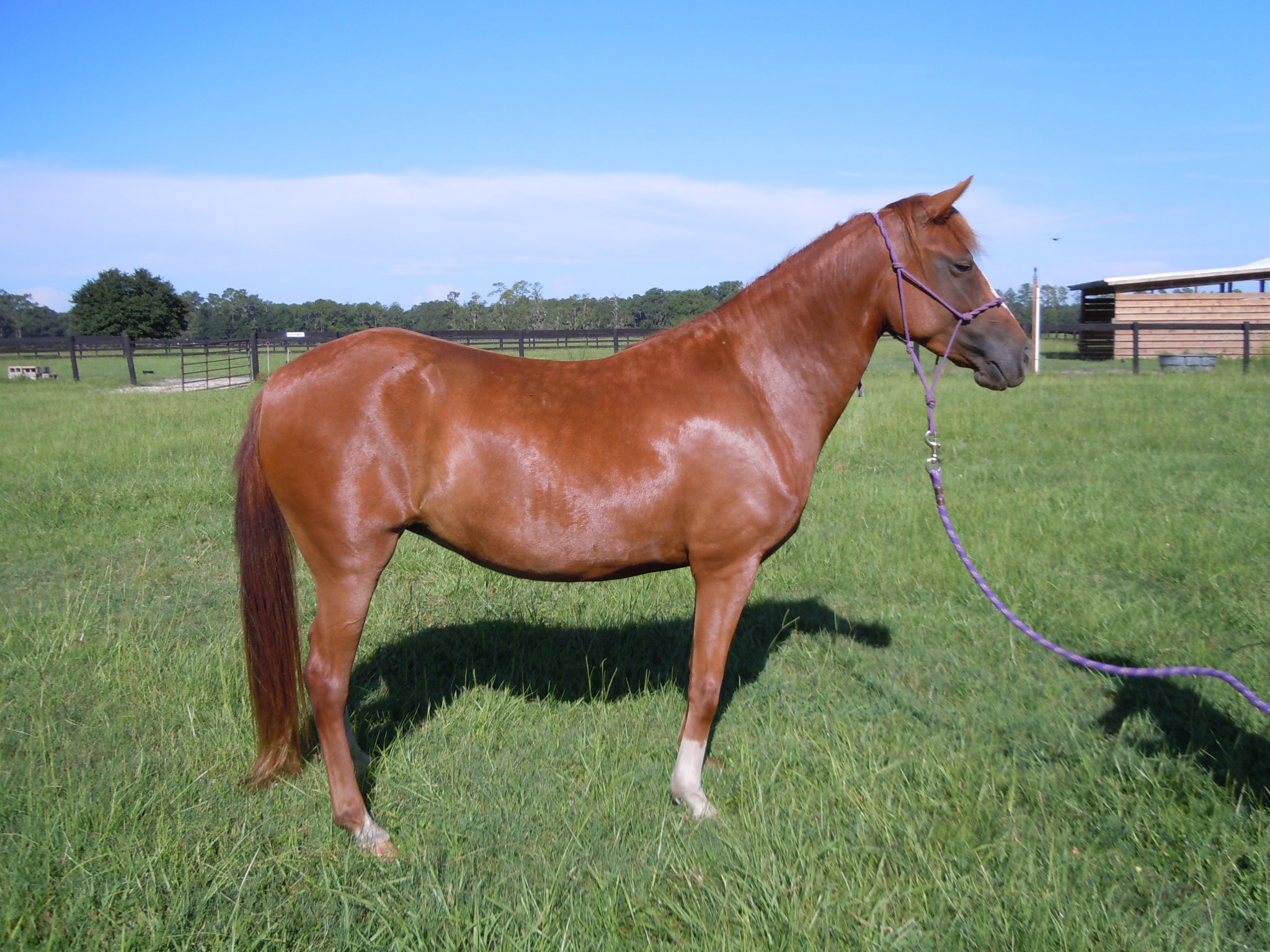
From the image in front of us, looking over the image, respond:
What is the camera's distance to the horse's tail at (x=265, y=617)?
3154 millimetres

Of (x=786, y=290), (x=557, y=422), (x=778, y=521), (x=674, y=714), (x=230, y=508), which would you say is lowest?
(x=674, y=714)

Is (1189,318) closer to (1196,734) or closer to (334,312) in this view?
(1196,734)

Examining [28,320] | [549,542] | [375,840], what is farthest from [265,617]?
[28,320]

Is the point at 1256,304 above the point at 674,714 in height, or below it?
above

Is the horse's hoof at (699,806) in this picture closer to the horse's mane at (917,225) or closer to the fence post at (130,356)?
the horse's mane at (917,225)

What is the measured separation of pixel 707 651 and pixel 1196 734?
2146 mm

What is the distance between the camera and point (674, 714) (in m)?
3.91

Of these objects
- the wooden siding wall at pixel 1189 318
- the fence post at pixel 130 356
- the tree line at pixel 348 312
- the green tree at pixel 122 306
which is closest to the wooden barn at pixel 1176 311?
the wooden siding wall at pixel 1189 318

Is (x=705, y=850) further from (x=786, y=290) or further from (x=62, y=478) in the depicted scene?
(x=62, y=478)

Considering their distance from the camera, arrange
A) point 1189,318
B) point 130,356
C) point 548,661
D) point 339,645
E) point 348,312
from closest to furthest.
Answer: point 339,645 < point 548,661 < point 130,356 < point 1189,318 < point 348,312

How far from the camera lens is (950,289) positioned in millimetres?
3225

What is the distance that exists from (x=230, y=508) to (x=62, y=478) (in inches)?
89.6

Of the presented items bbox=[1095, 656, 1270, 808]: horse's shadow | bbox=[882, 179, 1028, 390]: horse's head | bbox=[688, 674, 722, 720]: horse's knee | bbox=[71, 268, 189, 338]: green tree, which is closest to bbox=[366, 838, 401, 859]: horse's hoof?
bbox=[688, 674, 722, 720]: horse's knee

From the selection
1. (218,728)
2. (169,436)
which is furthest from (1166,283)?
(218,728)
